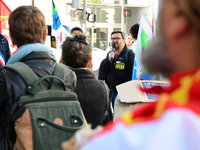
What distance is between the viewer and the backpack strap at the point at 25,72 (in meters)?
2.12

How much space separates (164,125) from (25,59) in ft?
5.98

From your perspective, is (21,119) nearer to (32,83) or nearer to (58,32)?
(32,83)

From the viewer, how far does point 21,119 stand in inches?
82.0

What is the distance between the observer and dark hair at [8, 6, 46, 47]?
7.66 ft

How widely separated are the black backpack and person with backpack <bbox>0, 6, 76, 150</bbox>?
28 millimetres

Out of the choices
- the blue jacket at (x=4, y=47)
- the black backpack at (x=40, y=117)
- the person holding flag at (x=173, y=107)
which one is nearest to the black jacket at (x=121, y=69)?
the blue jacket at (x=4, y=47)

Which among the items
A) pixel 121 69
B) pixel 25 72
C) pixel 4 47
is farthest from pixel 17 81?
pixel 121 69

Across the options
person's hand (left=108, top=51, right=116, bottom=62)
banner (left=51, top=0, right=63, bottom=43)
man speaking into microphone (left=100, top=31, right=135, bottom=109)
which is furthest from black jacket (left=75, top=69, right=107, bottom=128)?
banner (left=51, top=0, right=63, bottom=43)

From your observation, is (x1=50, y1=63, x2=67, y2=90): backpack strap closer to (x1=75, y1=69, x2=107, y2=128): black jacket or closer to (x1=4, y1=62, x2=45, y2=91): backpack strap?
(x1=4, y1=62, x2=45, y2=91): backpack strap

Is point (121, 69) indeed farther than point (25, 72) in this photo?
Yes

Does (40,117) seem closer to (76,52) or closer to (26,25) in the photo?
(26,25)

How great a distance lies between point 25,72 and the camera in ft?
7.00

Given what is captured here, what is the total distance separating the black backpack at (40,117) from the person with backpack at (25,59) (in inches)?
1.1

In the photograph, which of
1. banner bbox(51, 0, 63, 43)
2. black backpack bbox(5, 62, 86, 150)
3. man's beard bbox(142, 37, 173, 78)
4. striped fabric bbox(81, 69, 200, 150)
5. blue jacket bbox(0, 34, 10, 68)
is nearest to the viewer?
striped fabric bbox(81, 69, 200, 150)
